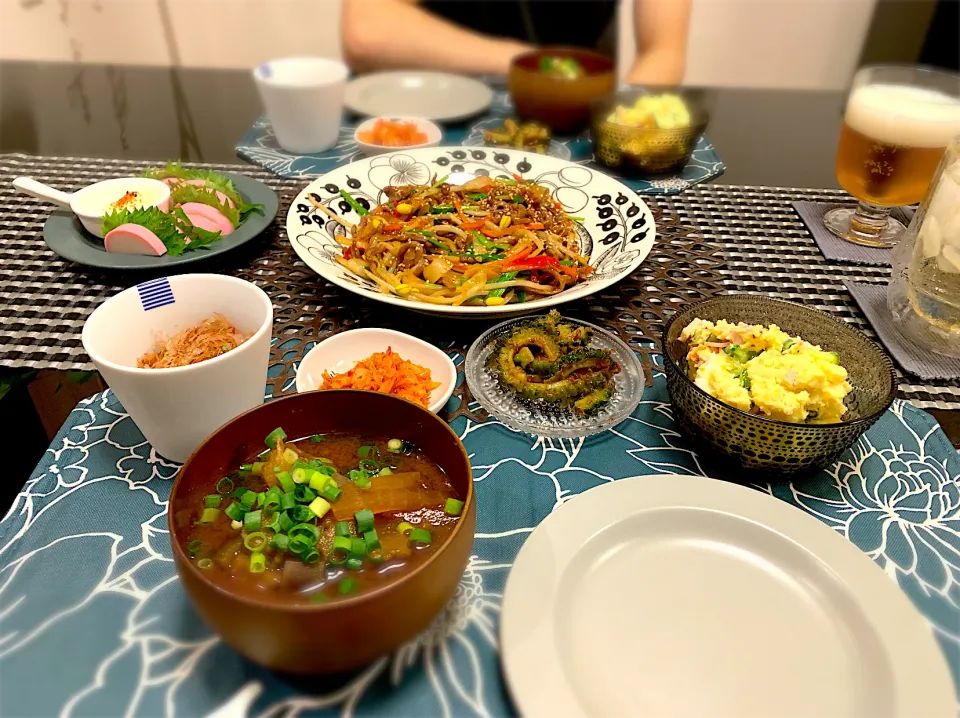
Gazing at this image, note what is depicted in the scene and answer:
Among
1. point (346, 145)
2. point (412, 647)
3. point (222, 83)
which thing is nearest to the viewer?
point (412, 647)

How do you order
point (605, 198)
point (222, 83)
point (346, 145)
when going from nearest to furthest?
point (605, 198)
point (346, 145)
point (222, 83)

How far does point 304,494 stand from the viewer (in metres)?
0.85

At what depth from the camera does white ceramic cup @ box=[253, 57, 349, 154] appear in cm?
203

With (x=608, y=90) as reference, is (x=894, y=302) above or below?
below

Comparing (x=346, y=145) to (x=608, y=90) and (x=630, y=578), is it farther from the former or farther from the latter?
(x=630, y=578)

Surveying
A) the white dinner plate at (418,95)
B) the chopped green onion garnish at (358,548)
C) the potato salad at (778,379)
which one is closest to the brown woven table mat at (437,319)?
the potato salad at (778,379)

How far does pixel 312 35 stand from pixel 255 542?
5.22 m

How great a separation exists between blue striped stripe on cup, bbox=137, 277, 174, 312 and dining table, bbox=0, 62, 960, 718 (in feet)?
0.71

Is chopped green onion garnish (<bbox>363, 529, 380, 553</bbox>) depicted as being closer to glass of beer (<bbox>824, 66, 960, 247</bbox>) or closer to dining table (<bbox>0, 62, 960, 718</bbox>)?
dining table (<bbox>0, 62, 960, 718</bbox>)

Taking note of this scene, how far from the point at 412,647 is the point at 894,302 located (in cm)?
132

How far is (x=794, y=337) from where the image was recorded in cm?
121

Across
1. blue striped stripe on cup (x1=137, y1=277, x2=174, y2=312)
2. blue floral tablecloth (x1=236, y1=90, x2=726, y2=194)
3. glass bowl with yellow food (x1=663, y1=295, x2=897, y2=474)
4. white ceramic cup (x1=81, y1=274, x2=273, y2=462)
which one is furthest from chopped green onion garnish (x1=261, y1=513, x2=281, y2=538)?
blue floral tablecloth (x1=236, y1=90, x2=726, y2=194)

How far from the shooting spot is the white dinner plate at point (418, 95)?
247cm

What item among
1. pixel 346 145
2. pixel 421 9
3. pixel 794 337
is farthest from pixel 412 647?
pixel 421 9
